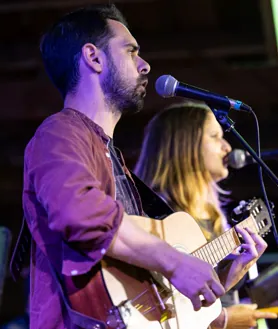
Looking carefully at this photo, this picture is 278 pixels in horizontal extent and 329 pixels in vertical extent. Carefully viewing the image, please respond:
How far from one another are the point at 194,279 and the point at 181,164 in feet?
4.69

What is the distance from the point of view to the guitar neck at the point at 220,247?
2316mm

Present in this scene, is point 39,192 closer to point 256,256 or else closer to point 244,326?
point 256,256

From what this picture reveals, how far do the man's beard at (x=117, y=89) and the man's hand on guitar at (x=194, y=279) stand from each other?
684mm

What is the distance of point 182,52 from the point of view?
5.78 meters

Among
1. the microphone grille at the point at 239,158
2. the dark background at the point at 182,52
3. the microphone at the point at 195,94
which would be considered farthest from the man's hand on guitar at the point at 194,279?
the dark background at the point at 182,52

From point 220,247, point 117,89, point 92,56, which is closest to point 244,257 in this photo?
point 220,247

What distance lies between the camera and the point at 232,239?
258 cm

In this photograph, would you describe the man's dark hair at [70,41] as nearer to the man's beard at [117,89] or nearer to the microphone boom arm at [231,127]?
the man's beard at [117,89]

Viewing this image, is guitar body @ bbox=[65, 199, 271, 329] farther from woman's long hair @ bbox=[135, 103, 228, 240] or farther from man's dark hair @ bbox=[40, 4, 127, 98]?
woman's long hair @ bbox=[135, 103, 228, 240]

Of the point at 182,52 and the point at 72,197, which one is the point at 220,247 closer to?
the point at 72,197

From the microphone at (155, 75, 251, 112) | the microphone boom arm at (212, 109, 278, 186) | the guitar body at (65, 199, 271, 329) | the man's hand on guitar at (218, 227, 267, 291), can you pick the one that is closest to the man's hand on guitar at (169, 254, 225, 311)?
the guitar body at (65, 199, 271, 329)

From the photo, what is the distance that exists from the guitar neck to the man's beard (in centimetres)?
62

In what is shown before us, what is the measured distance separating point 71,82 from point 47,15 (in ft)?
11.3

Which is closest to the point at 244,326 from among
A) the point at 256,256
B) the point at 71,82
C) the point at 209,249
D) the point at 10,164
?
the point at 256,256
